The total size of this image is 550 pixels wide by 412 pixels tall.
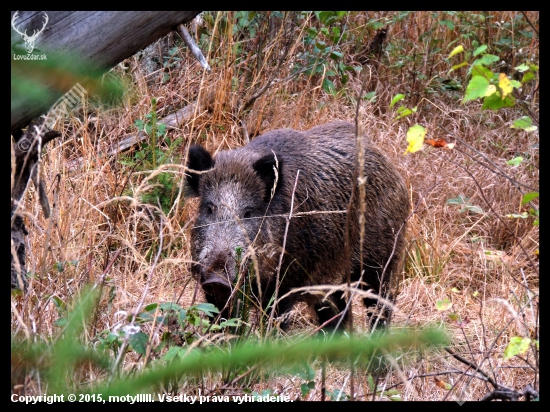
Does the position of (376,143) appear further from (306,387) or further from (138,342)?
(138,342)

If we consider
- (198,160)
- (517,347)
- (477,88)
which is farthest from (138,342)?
(198,160)

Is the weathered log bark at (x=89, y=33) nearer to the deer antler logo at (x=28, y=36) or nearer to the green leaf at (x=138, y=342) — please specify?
the deer antler logo at (x=28, y=36)

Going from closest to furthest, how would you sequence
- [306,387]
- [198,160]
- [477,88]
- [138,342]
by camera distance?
1. [477,88]
2. [138,342]
3. [306,387]
4. [198,160]

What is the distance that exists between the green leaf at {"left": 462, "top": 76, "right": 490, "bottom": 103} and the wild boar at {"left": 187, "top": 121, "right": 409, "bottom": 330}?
1.64 metres

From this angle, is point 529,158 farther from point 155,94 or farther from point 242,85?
point 155,94

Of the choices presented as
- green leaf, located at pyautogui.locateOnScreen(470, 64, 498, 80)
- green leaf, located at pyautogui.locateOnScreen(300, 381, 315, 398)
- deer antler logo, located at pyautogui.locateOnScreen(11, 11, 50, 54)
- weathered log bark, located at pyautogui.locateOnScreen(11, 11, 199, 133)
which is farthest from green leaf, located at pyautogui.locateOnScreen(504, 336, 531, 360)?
deer antler logo, located at pyautogui.locateOnScreen(11, 11, 50, 54)

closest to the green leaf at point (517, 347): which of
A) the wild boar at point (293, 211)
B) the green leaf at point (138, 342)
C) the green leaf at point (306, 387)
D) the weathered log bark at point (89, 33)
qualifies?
the green leaf at point (306, 387)

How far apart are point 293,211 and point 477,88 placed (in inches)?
87.8

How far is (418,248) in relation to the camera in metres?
5.86

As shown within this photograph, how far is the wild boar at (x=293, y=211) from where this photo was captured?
4047 millimetres

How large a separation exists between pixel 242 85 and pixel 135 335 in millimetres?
4541

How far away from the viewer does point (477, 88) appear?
2.29 metres

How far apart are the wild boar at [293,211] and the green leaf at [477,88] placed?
164 centimetres
